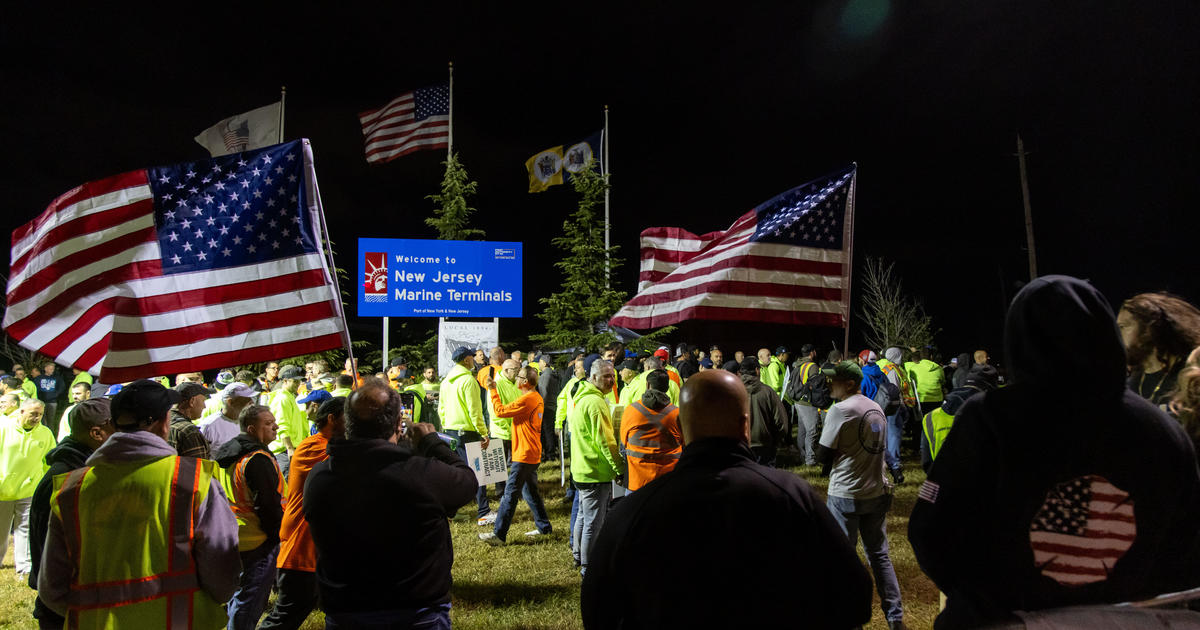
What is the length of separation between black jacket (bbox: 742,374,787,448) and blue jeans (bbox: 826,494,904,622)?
384cm

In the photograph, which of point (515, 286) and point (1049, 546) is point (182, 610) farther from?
point (515, 286)

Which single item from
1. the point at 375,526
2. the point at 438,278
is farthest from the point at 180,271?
the point at 438,278

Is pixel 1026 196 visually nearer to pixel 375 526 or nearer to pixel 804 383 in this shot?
pixel 804 383

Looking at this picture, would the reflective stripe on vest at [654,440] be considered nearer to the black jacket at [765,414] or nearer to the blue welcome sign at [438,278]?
the black jacket at [765,414]

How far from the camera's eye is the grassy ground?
5934 millimetres

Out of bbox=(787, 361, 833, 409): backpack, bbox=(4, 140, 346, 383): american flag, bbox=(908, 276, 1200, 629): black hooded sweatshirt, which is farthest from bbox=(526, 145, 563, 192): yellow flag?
bbox=(908, 276, 1200, 629): black hooded sweatshirt

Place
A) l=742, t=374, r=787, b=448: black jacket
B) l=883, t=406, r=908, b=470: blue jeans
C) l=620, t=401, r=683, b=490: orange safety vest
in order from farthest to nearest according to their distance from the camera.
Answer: l=883, t=406, r=908, b=470: blue jeans < l=742, t=374, r=787, b=448: black jacket < l=620, t=401, r=683, b=490: orange safety vest

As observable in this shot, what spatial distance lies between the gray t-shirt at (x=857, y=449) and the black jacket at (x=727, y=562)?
3.55 m

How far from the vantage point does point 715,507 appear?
6.79 ft

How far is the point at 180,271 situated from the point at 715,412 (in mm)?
4281

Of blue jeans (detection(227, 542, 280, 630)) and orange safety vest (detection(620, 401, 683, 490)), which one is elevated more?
orange safety vest (detection(620, 401, 683, 490))

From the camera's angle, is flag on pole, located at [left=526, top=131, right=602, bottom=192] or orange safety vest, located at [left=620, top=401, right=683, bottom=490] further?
flag on pole, located at [left=526, top=131, right=602, bottom=192]

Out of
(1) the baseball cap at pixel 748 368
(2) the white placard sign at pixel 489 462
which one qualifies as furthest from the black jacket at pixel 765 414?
(2) the white placard sign at pixel 489 462

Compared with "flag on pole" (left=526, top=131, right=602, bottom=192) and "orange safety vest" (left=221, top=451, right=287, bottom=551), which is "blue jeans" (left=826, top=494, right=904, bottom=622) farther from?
"flag on pole" (left=526, top=131, right=602, bottom=192)
